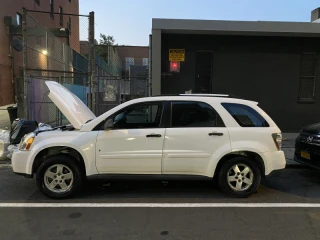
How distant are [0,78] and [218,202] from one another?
18.1 meters

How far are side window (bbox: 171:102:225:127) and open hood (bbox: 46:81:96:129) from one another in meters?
1.58

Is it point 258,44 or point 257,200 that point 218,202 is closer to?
point 257,200

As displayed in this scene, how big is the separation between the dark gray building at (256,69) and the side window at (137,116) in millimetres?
5169

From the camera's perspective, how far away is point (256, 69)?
35.4 feet

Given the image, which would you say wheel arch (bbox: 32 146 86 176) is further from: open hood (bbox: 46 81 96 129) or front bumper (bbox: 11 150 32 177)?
open hood (bbox: 46 81 96 129)

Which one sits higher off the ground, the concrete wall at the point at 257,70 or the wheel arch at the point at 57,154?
the concrete wall at the point at 257,70

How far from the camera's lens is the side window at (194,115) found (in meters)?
5.05

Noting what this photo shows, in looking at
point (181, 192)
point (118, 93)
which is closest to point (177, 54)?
point (118, 93)

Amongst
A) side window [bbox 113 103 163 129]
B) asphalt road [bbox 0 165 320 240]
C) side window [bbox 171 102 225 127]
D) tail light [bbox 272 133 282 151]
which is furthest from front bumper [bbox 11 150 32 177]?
tail light [bbox 272 133 282 151]

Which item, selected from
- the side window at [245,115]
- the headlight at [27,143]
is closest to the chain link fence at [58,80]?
the headlight at [27,143]

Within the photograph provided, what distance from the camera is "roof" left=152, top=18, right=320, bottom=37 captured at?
372 inches

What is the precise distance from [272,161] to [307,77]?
7.22m

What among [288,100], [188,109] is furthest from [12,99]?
[188,109]
